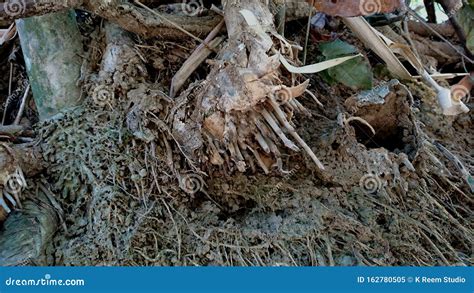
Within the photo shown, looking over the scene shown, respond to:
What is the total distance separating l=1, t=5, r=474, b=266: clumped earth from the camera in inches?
34.9

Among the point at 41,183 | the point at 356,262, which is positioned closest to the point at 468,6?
the point at 356,262

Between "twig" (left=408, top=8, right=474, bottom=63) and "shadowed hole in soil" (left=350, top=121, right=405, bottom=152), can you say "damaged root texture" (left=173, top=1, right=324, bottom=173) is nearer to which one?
"shadowed hole in soil" (left=350, top=121, right=405, bottom=152)

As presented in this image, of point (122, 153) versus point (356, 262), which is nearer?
point (356, 262)

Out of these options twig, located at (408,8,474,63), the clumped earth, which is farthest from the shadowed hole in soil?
twig, located at (408,8,474,63)

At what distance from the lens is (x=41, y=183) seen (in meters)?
0.98

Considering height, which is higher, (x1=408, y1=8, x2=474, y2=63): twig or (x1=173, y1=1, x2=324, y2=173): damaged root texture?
(x1=173, y1=1, x2=324, y2=173): damaged root texture

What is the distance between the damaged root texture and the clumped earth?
0.15ft

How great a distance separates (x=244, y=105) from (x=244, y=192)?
19 cm

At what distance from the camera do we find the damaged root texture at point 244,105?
33.5 inches

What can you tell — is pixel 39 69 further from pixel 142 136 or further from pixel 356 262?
pixel 356 262

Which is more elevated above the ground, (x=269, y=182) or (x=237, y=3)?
(x=237, y=3)

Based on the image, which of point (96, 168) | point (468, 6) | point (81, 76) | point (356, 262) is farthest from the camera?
point (468, 6)

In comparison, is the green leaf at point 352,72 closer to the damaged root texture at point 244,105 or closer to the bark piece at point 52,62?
the damaged root texture at point 244,105

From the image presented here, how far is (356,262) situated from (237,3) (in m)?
0.53
